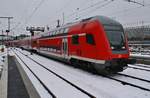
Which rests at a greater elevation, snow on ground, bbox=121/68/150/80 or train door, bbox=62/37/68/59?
train door, bbox=62/37/68/59

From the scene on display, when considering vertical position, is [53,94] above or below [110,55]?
below

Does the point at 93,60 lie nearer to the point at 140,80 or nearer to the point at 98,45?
the point at 98,45

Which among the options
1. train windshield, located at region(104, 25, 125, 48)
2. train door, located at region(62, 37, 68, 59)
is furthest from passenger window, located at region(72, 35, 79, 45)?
train windshield, located at region(104, 25, 125, 48)

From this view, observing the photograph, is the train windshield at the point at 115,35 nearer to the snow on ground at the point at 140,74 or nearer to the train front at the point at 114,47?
the train front at the point at 114,47

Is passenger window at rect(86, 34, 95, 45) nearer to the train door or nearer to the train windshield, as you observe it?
the train windshield

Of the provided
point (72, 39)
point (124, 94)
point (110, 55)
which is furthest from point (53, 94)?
point (72, 39)

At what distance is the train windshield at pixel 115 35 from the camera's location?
12836mm

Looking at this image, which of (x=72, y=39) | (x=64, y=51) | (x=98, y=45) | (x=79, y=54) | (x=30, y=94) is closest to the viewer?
(x=30, y=94)

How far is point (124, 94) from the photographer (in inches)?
Result: 349

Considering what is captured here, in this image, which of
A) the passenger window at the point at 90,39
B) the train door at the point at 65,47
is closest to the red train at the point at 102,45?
the passenger window at the point at 90,39

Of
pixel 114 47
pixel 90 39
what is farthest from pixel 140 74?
pixel 90 39

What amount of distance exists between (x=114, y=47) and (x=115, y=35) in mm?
795

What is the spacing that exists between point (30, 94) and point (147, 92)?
13.8 ft

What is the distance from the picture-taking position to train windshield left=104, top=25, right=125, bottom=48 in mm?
12836
